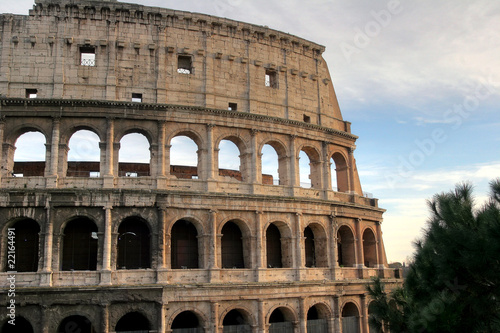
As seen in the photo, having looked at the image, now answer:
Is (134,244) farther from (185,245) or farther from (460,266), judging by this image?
(460,266)

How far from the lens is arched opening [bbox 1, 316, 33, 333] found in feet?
76.6

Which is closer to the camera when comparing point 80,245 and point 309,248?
point 80,245

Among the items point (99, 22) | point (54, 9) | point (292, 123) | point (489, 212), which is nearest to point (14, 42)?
point (54, 9)

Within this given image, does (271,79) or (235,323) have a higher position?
(271,79)

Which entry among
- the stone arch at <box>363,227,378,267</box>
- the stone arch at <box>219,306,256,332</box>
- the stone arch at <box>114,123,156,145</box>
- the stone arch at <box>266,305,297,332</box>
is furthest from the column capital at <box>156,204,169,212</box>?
the stone arch at <box>363,227,378,267</box>

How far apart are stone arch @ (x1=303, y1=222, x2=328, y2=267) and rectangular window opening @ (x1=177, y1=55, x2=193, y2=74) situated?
1068cm

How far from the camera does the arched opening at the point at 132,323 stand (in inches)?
978

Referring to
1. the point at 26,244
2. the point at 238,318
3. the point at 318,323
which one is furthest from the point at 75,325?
the point at 318,323

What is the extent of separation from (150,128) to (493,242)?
1803 centimetres

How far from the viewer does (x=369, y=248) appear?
105 ft

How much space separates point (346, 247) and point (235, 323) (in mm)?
8130

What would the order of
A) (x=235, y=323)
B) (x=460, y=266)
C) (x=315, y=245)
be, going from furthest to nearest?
1. (x=315, y=245)
2. (x=235, y=323)
3. (x=460, y=266)

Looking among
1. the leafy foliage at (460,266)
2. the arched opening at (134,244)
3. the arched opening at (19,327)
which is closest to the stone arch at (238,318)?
the arched opening at (134,244)

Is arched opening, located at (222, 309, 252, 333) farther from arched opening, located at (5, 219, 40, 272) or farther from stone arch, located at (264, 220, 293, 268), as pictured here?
arched opening, located at (5, 219, 40, 272)
